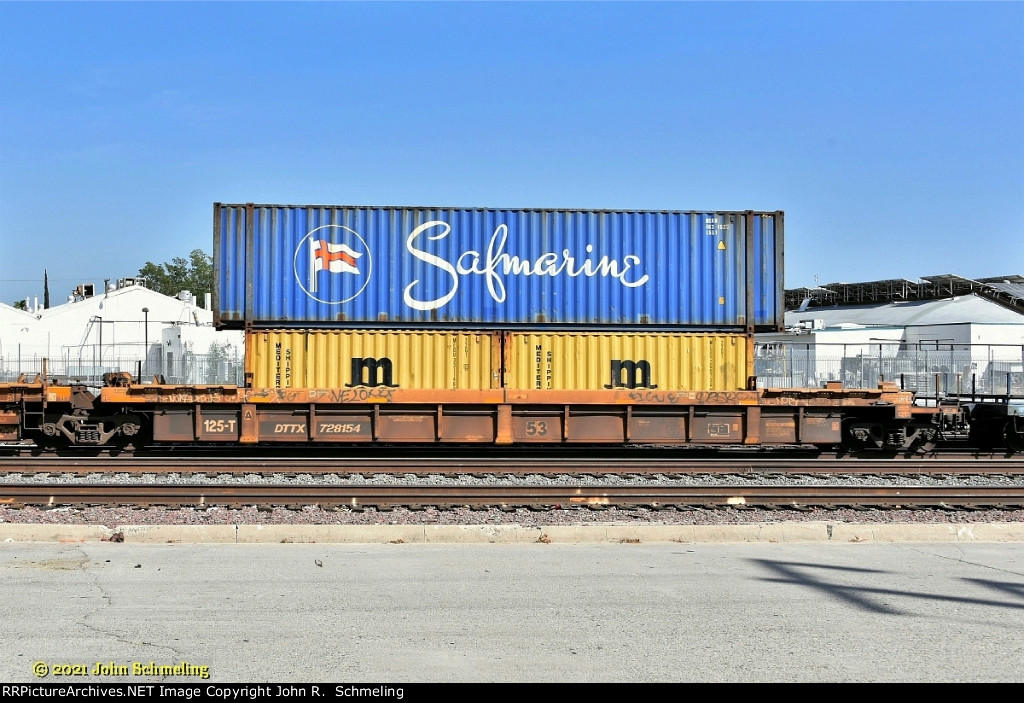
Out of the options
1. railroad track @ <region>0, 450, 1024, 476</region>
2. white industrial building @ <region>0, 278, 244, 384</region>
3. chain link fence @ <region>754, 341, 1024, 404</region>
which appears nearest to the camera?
railroad track @ <region>0, 450, 1024, 476</region>

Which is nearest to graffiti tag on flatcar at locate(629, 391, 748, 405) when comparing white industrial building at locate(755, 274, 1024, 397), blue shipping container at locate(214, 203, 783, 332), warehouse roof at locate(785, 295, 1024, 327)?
blue shipping container at locate(214, 203, 783, 332)

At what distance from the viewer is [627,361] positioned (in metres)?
17.4

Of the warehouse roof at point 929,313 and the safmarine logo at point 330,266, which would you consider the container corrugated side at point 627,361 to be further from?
the warehouse roof at point 929,313

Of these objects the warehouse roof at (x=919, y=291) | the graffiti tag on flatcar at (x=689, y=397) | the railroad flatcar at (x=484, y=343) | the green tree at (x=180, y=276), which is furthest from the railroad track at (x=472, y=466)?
the green tree at (x=180, y=276)

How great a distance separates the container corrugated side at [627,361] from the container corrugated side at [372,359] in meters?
0.64

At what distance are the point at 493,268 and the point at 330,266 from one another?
124 inches

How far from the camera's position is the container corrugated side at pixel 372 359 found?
672 inches

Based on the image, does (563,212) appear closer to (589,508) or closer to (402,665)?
(589,508)

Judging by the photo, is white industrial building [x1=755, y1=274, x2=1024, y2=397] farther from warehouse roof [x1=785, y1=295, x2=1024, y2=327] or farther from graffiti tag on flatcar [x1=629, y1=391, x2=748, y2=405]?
graffiti tag on flatcar [x1=629, y1=391, x2=748, y2=405]

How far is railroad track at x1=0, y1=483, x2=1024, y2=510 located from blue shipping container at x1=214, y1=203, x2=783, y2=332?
556cm

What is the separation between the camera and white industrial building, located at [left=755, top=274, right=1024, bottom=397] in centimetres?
3116

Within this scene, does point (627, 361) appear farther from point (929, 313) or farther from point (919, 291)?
point (919, 291)

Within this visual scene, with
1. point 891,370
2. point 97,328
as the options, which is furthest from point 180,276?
point 891,370

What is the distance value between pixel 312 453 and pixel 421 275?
4.40 metres
